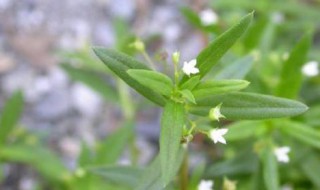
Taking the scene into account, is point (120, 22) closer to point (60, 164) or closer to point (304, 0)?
point (60, 164)

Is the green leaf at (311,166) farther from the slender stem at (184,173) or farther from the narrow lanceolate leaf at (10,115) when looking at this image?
the narrow lanceolate leaf at (10,115)

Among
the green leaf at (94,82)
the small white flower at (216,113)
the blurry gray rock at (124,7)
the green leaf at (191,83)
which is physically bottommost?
the small white flower at (216,113)

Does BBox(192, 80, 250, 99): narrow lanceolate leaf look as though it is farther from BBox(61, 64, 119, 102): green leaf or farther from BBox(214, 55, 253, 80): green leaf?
BBox(61, 64, 119, 102): green leaf

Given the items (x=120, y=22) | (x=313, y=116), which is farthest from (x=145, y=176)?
(x=120, y=22)

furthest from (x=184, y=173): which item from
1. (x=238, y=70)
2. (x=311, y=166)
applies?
(x=311, y=166)

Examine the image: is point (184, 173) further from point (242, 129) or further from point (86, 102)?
point (86, 102)

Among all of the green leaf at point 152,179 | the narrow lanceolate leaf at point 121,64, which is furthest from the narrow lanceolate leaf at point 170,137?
the green leaf at point 152,179
